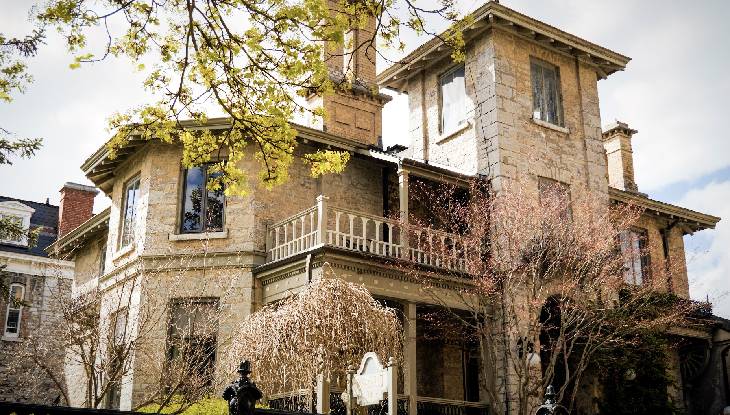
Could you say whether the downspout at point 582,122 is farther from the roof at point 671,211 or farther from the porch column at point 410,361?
the porch column at point 410,361

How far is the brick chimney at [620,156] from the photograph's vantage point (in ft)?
84.0

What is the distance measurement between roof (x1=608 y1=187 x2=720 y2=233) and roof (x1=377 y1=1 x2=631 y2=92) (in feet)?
12.2

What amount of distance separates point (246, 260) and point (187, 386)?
11.6 feet

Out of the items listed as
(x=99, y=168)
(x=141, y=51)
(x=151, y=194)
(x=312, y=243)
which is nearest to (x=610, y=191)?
(x=312, y=243)

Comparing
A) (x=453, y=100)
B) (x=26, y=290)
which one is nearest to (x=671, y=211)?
(x=453, y=100)

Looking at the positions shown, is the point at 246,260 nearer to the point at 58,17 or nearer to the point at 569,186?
the point at 569,186

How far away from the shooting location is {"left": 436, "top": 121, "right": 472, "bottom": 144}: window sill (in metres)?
19.9

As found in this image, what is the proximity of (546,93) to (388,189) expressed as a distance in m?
5.28

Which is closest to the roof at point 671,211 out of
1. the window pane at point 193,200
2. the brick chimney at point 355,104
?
the brick chimney at point 355,104

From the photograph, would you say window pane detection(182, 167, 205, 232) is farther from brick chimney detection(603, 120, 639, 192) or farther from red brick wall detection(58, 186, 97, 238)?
brick chimney detection(603, 120, 639, 192)

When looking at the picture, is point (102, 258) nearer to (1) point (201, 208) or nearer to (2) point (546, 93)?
(1) point (201, 208)

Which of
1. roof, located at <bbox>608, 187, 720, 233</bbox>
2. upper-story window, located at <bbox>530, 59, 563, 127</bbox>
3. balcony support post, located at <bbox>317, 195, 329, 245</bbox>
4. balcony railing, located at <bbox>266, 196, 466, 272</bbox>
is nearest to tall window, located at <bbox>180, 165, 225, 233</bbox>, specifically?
balcony railing, located at <bbox>266, 196, 466, 272</bbox>

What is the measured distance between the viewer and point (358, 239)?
52.1 ft

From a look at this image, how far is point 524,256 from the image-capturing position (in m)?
17.1
